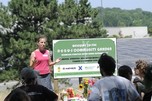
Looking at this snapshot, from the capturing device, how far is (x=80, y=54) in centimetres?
1272

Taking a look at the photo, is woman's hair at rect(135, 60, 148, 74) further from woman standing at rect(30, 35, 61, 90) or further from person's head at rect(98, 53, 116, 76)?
woman standing at rect(30, 35, 61, 90)

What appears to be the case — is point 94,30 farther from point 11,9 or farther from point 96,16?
point 11,9

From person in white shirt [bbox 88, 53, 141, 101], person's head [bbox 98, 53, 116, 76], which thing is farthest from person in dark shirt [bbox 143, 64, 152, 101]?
person's head [bbox 98, 53, 116, 76]

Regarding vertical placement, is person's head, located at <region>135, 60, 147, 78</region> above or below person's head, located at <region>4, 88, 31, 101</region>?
below

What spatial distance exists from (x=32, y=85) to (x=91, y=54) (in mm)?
7226

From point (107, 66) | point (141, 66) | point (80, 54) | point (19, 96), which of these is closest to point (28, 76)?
point (19, 96)

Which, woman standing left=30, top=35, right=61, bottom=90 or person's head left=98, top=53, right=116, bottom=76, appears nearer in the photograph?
person's head left=98, top=53, right=116, bottom=76

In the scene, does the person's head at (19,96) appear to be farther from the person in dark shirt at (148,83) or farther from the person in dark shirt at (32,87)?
the person in dark shirt at (148,83)

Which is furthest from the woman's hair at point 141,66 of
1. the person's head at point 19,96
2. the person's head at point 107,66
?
the person's head at point 19,96

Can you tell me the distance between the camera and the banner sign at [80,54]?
12.4 metres

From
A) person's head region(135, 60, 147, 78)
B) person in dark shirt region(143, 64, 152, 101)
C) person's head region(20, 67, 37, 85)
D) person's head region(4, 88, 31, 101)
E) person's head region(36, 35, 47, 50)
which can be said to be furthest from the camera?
person's head region(36, 35, 47, 50)

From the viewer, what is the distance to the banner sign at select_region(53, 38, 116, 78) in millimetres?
12391

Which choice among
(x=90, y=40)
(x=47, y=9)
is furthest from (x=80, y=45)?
(x=47, y=9)

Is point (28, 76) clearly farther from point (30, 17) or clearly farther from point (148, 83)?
point (30, 17)
